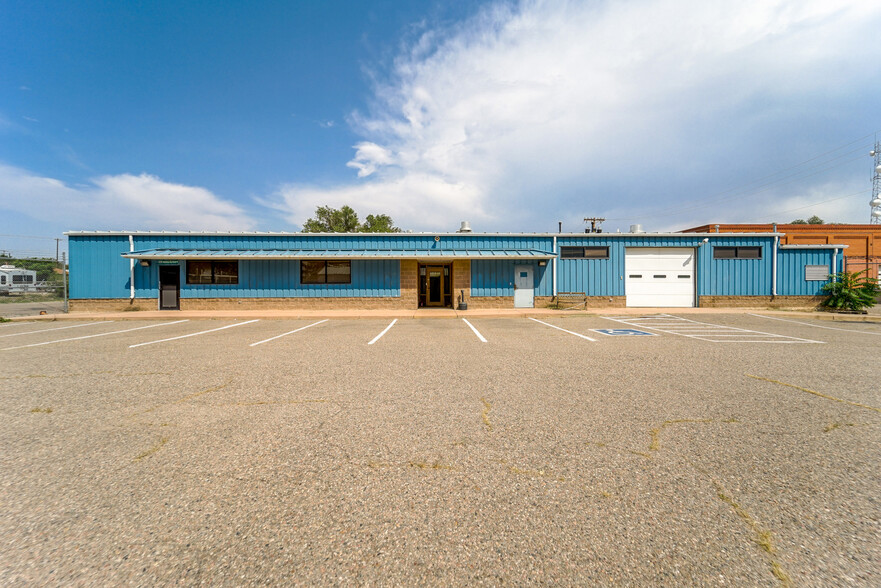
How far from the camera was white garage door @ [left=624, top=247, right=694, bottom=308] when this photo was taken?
1742cm

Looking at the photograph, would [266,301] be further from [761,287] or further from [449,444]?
[761,287]

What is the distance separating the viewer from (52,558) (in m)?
1.71

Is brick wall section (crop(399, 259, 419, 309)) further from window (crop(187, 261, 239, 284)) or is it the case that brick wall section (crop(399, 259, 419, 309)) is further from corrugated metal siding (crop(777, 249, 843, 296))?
corrugated metal siding (crop(777, 249, 843, 296))

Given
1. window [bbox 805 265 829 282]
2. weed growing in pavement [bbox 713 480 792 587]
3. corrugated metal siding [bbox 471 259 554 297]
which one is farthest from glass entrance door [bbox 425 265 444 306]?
window [bbox 805 265 829 282]

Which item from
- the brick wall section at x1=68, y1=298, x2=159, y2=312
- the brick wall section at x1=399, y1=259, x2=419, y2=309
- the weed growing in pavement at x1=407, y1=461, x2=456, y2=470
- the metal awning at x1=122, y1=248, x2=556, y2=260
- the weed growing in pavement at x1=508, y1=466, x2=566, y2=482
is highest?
the metal awning at x1=122, y1=248, x2=556, y2=260

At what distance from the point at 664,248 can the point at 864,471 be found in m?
17.8

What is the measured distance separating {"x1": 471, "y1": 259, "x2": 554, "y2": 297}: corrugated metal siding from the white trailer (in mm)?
25550

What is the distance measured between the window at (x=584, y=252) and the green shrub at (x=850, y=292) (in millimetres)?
11297

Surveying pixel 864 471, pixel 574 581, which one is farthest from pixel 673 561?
pixel 864 471

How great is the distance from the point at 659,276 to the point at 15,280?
41.1m

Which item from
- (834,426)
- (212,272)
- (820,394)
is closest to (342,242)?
(212,272)

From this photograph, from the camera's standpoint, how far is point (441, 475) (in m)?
2.46

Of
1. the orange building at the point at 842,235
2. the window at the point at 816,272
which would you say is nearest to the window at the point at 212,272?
the window at the point at 816,272

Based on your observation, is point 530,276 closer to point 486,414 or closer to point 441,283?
point 441,283
